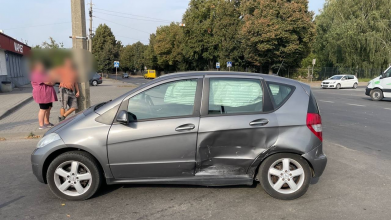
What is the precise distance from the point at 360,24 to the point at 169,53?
41.0 metres

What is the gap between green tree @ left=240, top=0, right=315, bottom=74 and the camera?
38.1 metres

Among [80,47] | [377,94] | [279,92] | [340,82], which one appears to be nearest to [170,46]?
[340,82]

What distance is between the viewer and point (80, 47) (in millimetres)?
7355

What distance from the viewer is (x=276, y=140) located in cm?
400

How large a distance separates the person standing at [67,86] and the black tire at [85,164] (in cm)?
362

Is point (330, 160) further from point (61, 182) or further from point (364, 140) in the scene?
point (61, 182)

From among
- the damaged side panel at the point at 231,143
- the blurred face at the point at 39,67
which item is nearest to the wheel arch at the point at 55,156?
the damaged side panel at the point at 231,143

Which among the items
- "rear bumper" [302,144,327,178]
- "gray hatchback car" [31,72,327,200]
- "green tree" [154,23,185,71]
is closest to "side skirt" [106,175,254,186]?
"gray hatchback car" [31,72,327,200]

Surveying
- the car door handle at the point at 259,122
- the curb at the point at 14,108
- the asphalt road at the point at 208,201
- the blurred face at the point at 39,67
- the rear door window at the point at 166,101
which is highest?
the blurred face at the point at 39,67

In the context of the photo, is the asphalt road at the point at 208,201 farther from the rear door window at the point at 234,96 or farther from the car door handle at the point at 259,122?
the rear door window at the point at 234,96

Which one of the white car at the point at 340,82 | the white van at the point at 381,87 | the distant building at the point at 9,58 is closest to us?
the white van at the point at 381,87

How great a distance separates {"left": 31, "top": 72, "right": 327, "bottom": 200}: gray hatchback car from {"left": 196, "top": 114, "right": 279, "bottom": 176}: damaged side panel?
0.01 metres

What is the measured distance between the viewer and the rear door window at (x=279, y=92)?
4.15 meters

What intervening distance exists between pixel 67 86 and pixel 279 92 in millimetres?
5588
